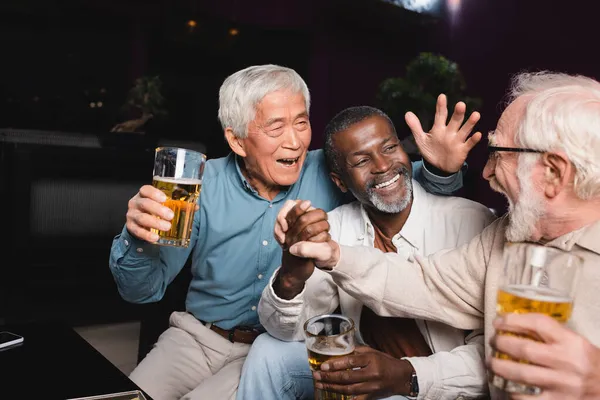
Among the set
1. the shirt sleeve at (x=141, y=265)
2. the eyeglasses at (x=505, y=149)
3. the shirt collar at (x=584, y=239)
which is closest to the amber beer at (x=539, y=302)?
the shirt collar at (x=584, y=239)

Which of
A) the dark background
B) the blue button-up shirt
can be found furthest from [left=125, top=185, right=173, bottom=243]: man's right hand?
the dark background

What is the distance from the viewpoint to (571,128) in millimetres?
A: 1224

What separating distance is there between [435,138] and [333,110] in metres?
5.02

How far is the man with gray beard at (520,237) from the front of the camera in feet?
3.98

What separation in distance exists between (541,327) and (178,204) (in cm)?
92

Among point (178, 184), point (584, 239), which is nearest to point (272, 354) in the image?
point (178, 184)

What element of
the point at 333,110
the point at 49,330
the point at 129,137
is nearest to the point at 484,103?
the point at 333,110

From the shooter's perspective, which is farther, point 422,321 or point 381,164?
point 381,164

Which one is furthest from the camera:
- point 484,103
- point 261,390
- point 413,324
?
point 484,103

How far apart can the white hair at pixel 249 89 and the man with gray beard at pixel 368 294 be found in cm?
23

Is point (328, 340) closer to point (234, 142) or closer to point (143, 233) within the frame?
point (143, 233)

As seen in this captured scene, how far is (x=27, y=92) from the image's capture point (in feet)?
20.7

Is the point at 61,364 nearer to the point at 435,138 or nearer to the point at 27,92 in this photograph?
the point at 435,138

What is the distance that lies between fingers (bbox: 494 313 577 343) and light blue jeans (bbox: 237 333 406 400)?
0.89 m
